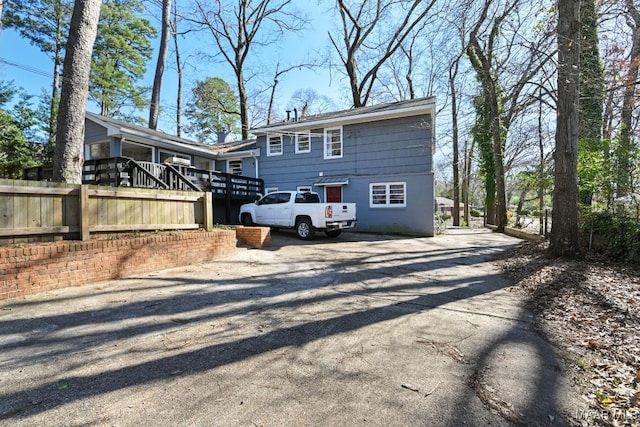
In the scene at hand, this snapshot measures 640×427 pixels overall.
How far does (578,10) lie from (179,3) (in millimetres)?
21480

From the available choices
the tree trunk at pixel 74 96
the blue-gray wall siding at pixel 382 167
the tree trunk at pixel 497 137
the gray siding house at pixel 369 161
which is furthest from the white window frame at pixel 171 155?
the tree trunk at pixel 497 137

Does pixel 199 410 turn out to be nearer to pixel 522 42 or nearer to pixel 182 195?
pixel 182 195

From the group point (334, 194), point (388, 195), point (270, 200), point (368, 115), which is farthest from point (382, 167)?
point (270, 200)

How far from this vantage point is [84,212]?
16.2 ft

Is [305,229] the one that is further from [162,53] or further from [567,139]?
[162,53]

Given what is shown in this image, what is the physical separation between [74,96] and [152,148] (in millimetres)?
8189

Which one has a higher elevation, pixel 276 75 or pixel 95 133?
pixel 276 75

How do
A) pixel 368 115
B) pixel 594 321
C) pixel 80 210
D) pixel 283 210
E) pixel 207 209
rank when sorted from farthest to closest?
pixel 368 115 → pixel 283 210 → pixel 207 209 → pixel 80 210 → pixel 594 321

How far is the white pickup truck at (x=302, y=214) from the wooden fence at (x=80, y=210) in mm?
4231

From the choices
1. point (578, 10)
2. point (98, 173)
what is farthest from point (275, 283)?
point (578, 10)

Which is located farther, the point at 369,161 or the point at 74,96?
the point at 369,161

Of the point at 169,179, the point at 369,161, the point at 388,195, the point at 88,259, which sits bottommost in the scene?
the point at 88,259

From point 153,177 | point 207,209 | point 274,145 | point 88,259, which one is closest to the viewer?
point 88,259

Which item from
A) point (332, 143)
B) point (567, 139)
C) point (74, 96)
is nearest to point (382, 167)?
point (332, 143)
